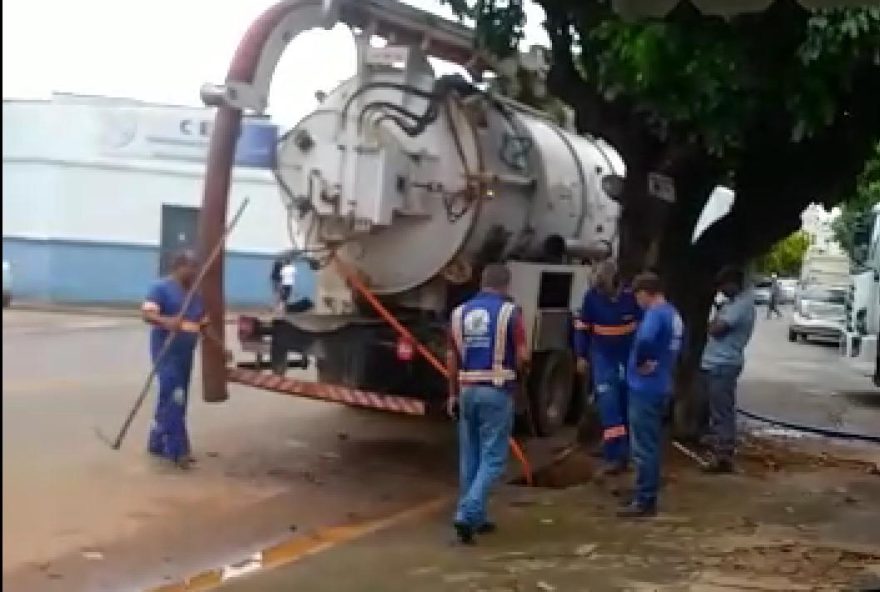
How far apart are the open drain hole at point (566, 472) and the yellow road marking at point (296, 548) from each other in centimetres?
116

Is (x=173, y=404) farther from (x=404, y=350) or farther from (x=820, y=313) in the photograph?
(x=820, y=313)

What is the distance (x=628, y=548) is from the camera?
7.63 metres

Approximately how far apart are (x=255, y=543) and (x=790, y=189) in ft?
19.2

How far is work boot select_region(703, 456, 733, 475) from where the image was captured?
1059 cm

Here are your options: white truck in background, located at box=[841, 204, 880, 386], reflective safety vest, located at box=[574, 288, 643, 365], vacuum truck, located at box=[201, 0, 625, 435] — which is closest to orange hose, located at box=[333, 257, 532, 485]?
vacuum truck, located at box=[201, 0, 625, 435]

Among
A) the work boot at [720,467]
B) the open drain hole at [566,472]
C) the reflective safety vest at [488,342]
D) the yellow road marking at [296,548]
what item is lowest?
the yellow road marking at [296,548]

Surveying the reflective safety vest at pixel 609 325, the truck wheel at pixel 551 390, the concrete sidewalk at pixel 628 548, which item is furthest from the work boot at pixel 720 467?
the truck wheel at pixel 551 390

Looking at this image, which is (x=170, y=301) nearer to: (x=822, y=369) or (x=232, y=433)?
(x=232, y=433)

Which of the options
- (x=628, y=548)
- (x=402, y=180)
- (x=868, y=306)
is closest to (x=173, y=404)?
(x=402, y=180)

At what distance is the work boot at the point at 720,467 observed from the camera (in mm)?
10586

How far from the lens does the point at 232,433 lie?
457 inches

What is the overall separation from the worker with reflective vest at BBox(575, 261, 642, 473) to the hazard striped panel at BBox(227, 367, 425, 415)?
1440mm

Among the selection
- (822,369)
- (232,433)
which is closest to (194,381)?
(232,433)

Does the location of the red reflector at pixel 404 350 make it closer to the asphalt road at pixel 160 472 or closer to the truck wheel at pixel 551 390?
the asphalt road at pixel 160 472
